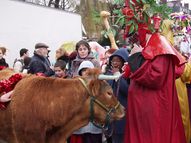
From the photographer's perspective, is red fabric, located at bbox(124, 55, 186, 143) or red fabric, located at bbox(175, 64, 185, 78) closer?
red fabric, located at bbox(124, 55, 186, 143)

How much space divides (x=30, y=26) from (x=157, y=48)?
332 inches

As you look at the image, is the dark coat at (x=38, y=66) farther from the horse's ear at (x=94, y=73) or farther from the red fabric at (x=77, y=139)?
the horse's ear at (x=94, y=73)

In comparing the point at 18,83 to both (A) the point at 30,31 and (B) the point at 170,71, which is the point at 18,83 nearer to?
(B) the point at 170,71

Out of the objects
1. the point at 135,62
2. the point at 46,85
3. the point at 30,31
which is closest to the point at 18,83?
the point at 46,85

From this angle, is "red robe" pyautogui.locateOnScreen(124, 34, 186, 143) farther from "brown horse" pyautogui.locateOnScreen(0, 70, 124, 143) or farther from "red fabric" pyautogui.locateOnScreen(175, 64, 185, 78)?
"red fabric" pyautogui.locateOnScreen(175, 64, 185, 78)

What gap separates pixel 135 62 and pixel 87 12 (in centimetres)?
2808

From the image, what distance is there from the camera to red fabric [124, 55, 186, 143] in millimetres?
4926

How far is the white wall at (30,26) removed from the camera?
39.0 feet

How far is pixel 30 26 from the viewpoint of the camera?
1295 centimetres

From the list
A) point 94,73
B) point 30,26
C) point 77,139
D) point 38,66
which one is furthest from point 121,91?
point 30,26

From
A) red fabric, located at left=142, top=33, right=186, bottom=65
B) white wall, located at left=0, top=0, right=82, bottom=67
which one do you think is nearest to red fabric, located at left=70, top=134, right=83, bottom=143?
red fabric, located at left=142, top=33, right=186, bottom=65

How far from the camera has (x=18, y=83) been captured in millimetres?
5203

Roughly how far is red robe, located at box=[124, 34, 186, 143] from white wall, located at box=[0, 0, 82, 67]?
6819 mm

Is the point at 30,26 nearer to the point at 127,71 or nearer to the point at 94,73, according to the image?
the point at 127,71
